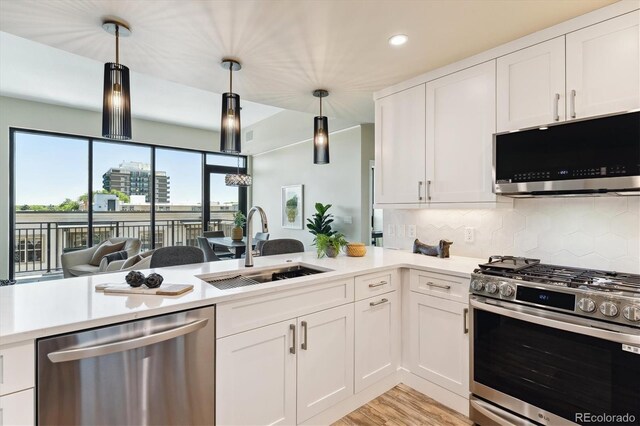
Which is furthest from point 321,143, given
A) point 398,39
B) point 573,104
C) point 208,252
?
point 208,252

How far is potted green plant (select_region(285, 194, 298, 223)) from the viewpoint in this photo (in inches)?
249

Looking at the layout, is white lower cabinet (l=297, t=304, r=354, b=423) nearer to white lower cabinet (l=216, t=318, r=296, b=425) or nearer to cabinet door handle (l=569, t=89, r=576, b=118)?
white lower cabinet (l=216, t=318, r=296, b=425)

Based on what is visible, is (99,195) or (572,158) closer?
(572,158)

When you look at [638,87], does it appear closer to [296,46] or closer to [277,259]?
[296,46]

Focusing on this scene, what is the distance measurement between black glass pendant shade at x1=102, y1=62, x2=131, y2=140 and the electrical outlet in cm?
270

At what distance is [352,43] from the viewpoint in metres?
2.29

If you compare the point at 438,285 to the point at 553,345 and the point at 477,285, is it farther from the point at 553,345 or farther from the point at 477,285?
the point at 553,345

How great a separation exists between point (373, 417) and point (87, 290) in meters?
1.92

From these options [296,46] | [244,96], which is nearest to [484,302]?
[296,46]

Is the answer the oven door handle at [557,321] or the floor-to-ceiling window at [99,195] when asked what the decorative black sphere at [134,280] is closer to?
the oven door handle at [557,321]

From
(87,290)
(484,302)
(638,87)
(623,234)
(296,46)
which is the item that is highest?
(296,46)

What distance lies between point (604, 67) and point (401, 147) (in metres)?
1.46

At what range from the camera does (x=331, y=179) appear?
548cm

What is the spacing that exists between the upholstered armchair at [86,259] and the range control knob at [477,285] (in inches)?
193
